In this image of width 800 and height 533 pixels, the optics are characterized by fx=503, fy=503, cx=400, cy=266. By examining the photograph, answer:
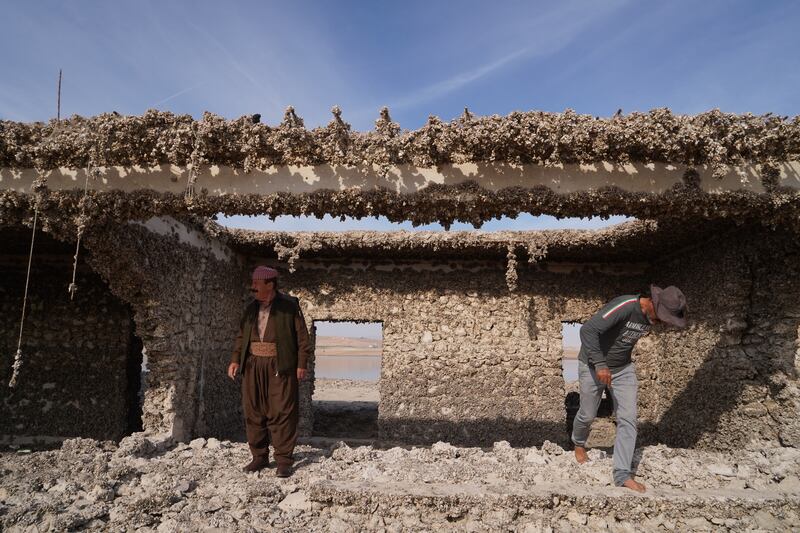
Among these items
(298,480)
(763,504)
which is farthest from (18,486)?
→ (763,504)

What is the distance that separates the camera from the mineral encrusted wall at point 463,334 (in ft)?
25.1

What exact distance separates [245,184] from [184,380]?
290cm

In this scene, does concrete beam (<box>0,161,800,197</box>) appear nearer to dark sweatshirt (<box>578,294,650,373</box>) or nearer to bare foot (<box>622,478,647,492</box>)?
dark sweatshirt (<box>578,294,650,373</box>)

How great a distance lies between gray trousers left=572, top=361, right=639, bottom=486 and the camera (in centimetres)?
381

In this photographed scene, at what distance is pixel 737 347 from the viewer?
17.9ft

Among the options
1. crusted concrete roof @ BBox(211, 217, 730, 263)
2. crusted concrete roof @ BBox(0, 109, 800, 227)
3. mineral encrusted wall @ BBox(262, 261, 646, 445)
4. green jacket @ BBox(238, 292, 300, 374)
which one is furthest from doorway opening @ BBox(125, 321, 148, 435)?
green jacket @ BBox(238, 292, 300, 374)

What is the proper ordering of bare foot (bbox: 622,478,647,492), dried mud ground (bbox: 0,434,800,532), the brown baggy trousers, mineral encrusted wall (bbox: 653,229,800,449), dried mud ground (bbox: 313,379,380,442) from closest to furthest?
dried mud ground (bbox: 0,434,800,532) → bare foot (bbox: 622,478,647,492) → the brown baggy trousers → mineral encrusted wall (bbox: 653,229,800,449) → dried mud ground (bbox: 313,379,380,442)

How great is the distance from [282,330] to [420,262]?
13.5 feet

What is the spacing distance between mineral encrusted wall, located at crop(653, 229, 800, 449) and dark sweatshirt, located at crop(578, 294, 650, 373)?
1896 mm

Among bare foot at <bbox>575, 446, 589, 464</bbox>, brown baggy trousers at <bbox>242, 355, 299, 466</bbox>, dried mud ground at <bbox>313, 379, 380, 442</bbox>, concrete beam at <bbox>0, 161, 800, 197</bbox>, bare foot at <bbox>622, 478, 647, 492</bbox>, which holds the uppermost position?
concrete beam at <bbox>0, 161, 800, 197</bbox>

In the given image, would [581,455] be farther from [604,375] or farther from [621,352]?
[621,352]

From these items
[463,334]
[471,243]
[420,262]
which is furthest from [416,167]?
[463,334]

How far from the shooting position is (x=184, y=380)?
19.4 feet

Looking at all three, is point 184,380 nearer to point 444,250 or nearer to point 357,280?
point 357,280
